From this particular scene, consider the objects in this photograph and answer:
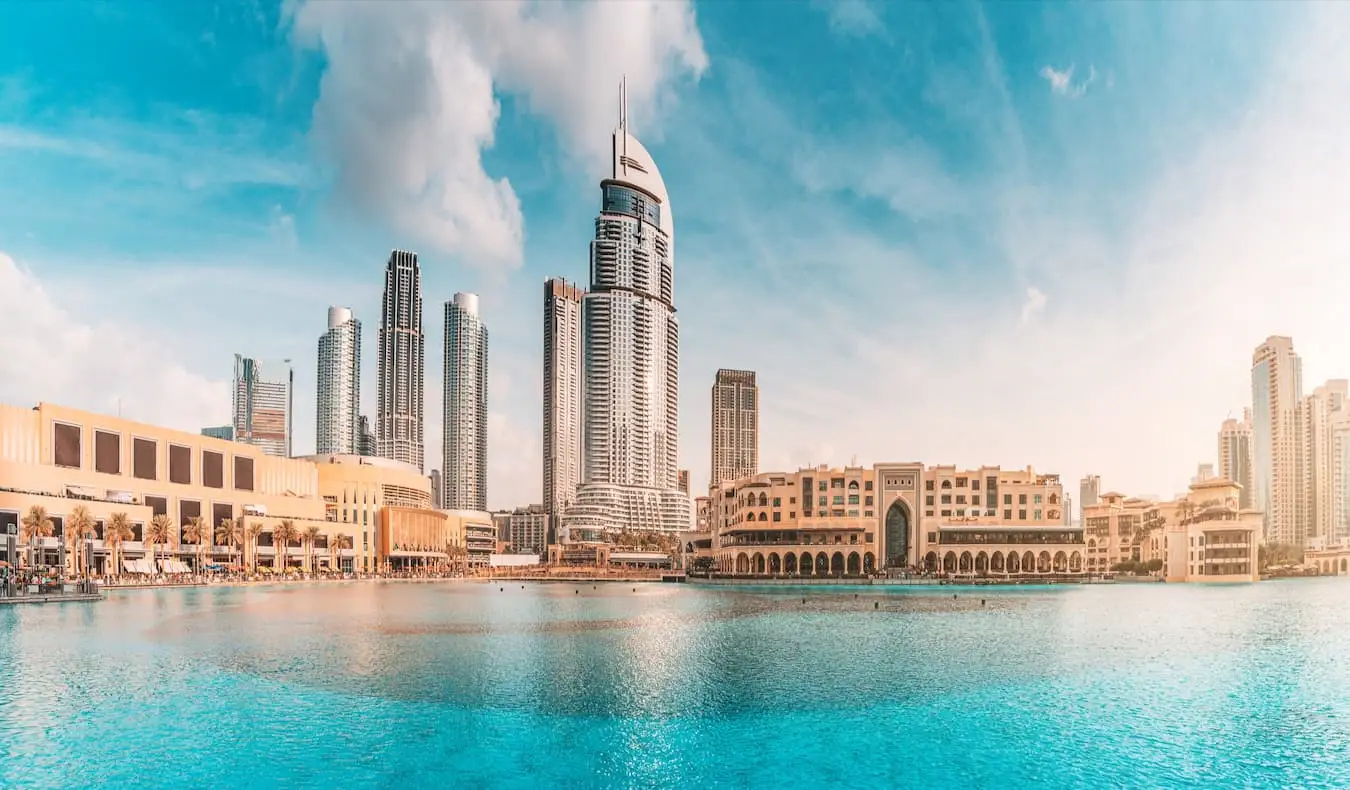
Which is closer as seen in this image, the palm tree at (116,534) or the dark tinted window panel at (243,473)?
the palm tree at (116,534)

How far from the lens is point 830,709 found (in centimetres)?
3984

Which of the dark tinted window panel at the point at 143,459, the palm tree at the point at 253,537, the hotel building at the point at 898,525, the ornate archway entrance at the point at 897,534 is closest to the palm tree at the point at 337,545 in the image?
the palm tree at the point at 253,537

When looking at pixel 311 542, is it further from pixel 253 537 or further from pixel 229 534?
pixel 229 534

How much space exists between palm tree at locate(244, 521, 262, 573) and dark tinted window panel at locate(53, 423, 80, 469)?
33415 millimetres

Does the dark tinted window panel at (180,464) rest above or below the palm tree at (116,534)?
above

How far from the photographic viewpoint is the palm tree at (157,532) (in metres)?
130

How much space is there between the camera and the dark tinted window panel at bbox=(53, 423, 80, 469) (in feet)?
404

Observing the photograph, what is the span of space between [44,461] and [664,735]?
388 ft

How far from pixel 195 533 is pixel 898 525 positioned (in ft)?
376

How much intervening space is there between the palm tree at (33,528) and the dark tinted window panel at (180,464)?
3407 cm

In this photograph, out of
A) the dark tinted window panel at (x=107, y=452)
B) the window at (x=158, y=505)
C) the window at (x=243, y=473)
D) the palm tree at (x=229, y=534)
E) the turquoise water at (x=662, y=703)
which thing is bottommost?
the palm tree at (x=229, y=534)

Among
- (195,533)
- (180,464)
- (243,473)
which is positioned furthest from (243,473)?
(195,533)

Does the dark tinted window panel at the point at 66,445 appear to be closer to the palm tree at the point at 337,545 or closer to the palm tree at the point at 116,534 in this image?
the palm tree at the point at 116,534

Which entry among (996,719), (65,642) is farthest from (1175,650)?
(65,642)
